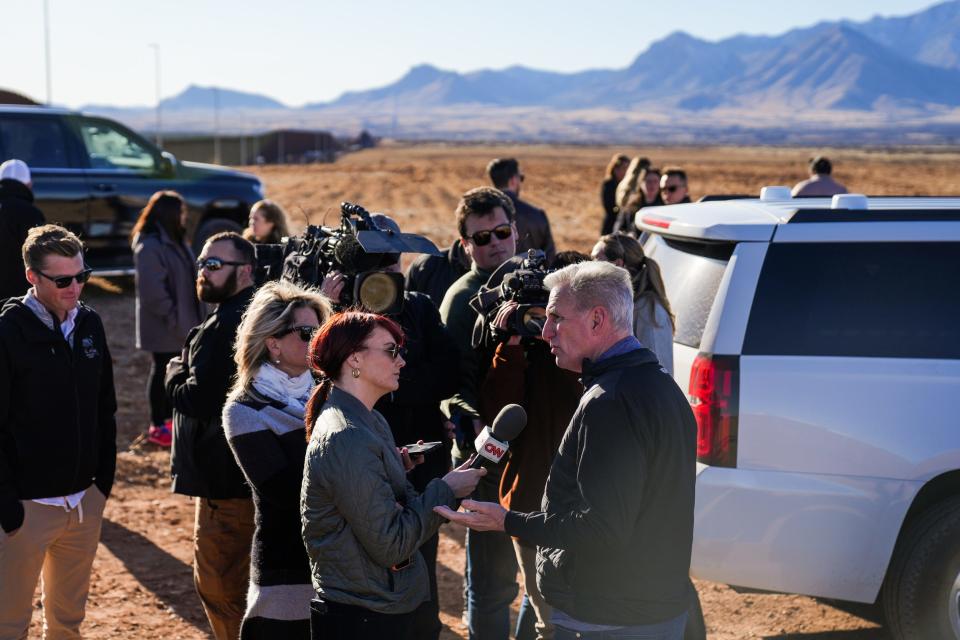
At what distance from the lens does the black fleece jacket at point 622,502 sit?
3047mm

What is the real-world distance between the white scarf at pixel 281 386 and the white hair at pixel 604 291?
1.10 metres

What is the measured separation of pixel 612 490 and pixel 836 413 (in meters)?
1.78

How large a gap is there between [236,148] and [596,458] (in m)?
A: 54.9

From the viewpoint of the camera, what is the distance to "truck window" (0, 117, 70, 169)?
471 inches

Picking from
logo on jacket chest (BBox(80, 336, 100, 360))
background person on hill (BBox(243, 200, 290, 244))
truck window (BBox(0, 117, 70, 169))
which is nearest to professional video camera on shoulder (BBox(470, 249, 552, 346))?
logo on jacket chest (BBox(80, 336, 100, 360))

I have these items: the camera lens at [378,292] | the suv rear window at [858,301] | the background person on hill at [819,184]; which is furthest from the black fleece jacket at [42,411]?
the background person on hill at [819,184]

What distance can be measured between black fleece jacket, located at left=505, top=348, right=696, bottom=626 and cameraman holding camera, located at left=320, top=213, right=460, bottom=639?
3.73ft

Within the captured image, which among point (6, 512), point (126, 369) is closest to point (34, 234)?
point (6, 512)

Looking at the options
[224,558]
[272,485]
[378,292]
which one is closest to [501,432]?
[272,485]

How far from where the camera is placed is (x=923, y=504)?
181 inches

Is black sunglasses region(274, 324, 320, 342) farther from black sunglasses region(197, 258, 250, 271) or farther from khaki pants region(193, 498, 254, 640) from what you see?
black sunglasses region(197, 258, 250, 271)

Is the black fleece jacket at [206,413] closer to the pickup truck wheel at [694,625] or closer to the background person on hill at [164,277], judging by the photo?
the pickup truck wheel at [694,625]

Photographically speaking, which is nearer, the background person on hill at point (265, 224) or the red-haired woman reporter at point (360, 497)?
the red-haired woman reporter at point (360, 497)

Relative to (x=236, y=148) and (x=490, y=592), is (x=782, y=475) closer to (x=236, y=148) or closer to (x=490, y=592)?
(x=490, y=592)
